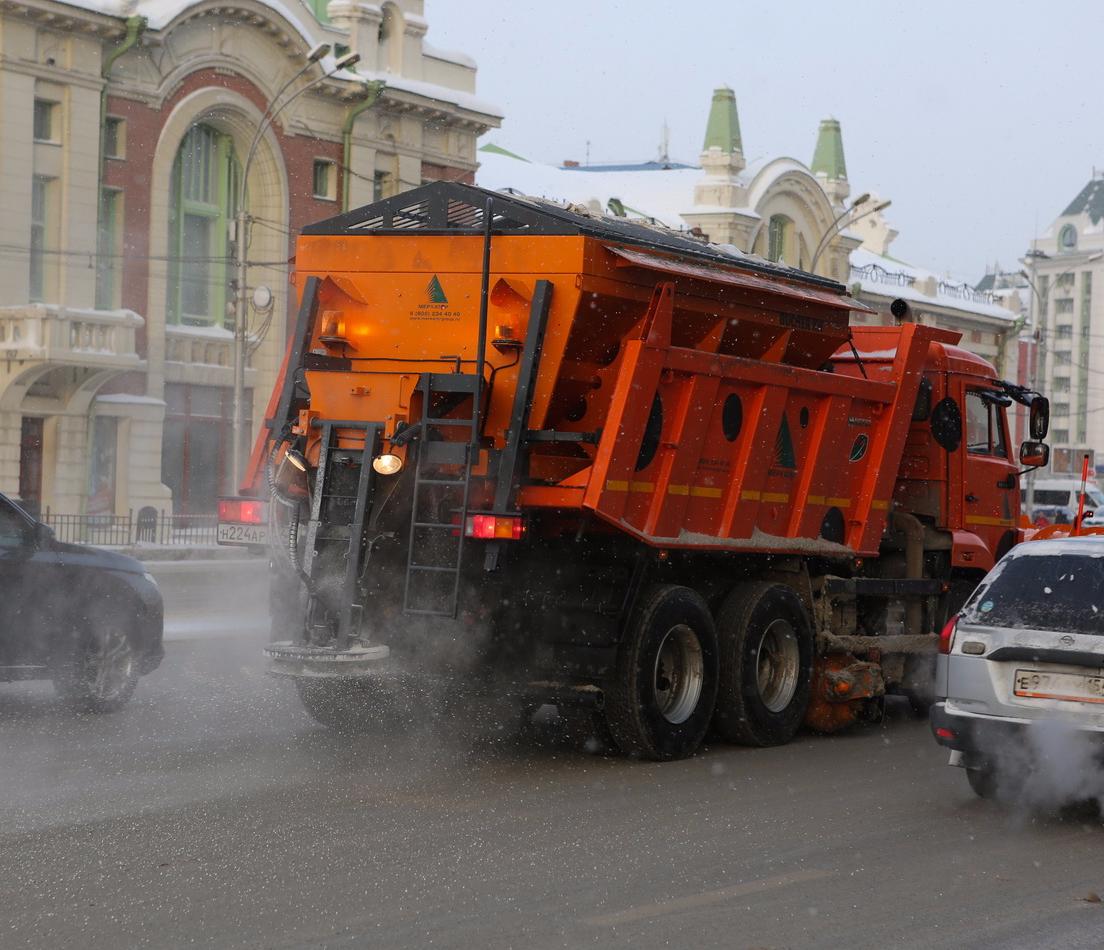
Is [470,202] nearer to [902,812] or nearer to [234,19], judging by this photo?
[902,812]

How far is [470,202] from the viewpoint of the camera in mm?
11180

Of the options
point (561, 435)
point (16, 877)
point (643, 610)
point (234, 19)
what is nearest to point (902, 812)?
point (643, 610)

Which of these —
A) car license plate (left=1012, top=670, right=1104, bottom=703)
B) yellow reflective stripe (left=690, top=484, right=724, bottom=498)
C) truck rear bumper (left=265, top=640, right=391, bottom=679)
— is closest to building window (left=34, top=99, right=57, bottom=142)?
yellow reflective stripe (left=690, top=484, right=724, bottom=498)

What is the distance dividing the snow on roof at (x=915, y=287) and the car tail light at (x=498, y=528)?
52858 mm

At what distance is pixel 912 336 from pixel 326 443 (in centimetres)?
491

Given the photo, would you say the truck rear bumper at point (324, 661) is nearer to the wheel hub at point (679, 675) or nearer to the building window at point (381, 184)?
the wheel hub at point (679, 675)

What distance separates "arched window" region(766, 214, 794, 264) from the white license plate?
47650mm

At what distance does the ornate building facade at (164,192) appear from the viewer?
1395 inches

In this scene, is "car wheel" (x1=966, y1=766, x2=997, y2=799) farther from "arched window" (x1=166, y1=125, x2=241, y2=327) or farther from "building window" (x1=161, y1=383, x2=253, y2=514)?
"arched window" (x1=166, y1=125, x2=241, y2=327)

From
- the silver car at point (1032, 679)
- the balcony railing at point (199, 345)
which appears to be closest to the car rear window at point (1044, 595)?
the silver car at point (1032, 679)

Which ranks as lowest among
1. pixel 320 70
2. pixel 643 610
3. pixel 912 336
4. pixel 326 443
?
pixel 643 610

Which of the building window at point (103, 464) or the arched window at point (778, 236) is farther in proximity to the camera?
the arched window at point (778, 236)

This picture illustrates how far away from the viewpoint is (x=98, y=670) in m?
12.8

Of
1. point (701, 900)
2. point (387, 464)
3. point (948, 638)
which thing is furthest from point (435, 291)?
point (701, 900)
